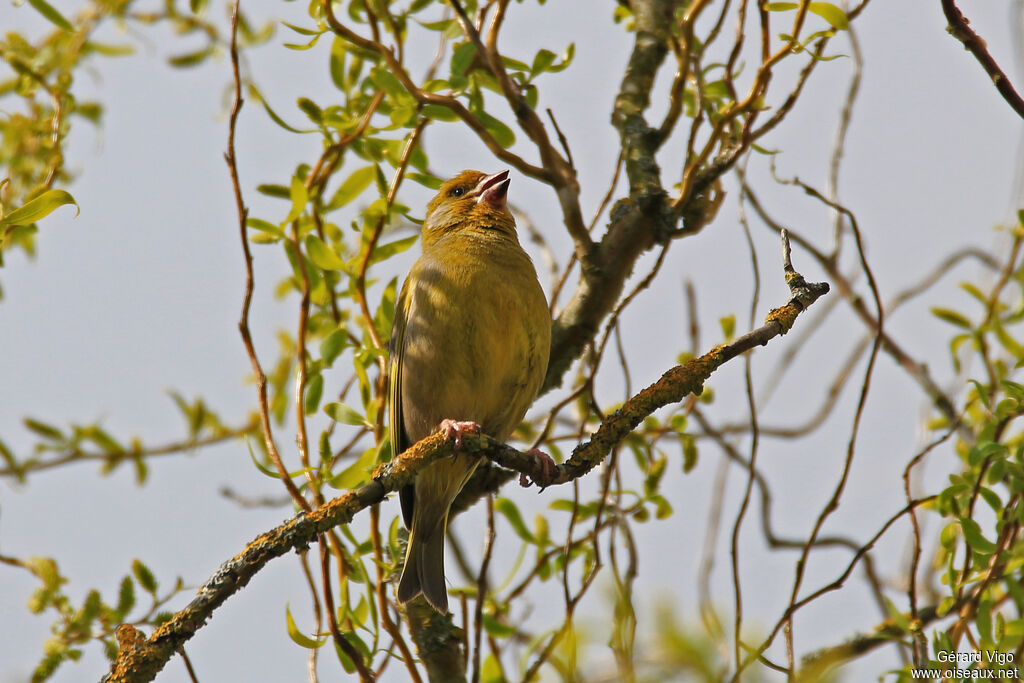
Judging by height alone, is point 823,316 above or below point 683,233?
above

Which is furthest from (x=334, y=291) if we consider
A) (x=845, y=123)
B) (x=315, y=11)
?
(x=845, y=123)

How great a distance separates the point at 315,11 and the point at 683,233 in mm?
1639

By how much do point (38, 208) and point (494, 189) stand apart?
2.79m

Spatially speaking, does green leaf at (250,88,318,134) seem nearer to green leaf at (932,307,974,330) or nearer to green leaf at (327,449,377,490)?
green leaf at (327,449,377,490)

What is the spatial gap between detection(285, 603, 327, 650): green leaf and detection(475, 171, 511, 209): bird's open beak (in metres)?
2.51

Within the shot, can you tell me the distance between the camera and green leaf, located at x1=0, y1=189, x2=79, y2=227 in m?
2.74

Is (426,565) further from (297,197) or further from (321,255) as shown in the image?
(297,197)

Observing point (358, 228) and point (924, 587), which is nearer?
point (358, 228)

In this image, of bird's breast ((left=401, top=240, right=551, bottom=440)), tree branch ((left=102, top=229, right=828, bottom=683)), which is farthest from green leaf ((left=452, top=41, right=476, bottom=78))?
tree branch ((left=102, top=229, right=828, bottom=683))

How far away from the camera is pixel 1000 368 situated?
425cm

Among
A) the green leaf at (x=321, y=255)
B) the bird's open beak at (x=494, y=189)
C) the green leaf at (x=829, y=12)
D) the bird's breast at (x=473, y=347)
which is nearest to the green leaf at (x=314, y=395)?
the green leaf at (x=321, y=255)

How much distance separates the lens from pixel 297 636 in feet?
11.4

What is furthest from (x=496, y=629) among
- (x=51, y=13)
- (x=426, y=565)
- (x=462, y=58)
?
(x=51, y=13)

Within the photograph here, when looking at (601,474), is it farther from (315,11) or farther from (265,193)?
(315,11)
